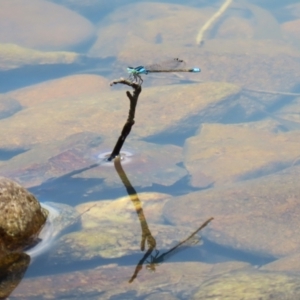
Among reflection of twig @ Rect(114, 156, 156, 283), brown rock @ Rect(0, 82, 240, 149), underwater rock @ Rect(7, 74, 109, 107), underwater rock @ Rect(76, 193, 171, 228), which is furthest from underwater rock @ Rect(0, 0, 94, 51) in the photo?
underwater rock @ Rect(76, 193, 171, 228)

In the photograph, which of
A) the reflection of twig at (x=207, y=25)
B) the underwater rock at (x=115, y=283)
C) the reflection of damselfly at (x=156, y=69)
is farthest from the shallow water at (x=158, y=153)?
the reflection of damselfly at (x=156, y=69)

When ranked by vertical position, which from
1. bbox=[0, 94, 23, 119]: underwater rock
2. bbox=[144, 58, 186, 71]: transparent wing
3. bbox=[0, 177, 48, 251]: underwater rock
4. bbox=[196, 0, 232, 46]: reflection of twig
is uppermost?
bbox=[144, 58, 186, 71]: transparent wing

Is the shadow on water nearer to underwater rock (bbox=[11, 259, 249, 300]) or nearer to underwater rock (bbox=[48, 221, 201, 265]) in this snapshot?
underwater rock (bbox=[48, 221, 201, 265])

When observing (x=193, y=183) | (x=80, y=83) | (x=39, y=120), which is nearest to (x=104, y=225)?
(x=193, y=183)

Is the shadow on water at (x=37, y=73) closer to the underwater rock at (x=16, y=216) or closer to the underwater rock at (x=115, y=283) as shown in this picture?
the underwater rock at (x=16, y=216)

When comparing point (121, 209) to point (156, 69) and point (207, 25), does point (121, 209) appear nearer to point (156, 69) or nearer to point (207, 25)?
point (156, 69)

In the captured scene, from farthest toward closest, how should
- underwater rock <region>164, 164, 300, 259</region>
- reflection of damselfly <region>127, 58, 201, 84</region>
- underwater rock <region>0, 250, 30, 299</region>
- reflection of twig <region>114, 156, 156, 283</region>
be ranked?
reflection of damselfly <region>127, 58, 201, 84</region>, underwater rock <region>164, 164, 300, 259</region>, reflection of twig <region>114, 156, 156, 283</region>, underwater rock <region>0, 250, 30, 299</region>
